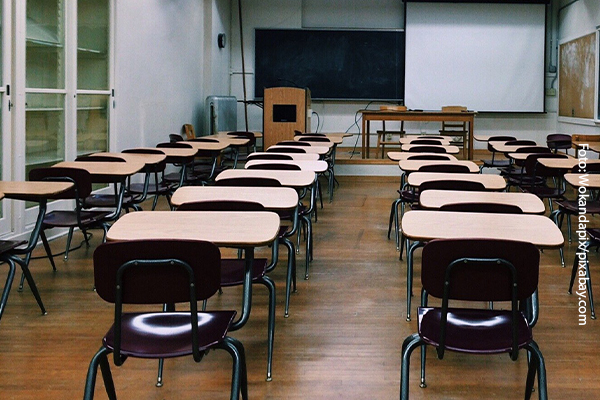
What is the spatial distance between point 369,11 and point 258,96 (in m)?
2.70

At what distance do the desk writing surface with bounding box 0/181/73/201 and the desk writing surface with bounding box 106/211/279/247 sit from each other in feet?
3.07

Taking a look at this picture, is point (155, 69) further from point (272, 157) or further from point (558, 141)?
point (558, 141)

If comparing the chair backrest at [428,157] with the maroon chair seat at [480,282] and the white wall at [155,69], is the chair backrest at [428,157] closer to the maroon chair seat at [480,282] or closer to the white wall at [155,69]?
the white wall at [155,69]

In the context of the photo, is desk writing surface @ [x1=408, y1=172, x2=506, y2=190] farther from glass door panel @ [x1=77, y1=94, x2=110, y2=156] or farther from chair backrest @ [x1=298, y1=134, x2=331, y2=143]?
chair backrest @ [x1=298, y1=134, x2=331, y2=143]

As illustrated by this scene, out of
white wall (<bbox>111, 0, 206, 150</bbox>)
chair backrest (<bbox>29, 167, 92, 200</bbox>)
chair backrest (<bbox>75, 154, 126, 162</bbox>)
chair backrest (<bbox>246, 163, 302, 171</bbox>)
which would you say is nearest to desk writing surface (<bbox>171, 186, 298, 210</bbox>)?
chair backrest (<bbox>29, 167, 92, 200</bbox>)

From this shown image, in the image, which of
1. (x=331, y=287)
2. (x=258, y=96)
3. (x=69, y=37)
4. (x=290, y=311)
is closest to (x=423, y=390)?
(x=290, y=311)

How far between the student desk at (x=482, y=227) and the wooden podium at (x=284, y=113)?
7.50 meters

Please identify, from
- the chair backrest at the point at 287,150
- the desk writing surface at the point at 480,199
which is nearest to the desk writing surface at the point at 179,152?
the chair backrest at the point at 287,150

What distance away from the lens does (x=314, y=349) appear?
326 centimetres

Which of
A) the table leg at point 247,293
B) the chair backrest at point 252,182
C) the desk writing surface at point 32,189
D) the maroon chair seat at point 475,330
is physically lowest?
the maroon chair seat at point 475,330

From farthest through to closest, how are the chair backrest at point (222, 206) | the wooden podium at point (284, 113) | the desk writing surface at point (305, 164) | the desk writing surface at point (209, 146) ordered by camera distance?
the wooden podium at point (284, 113) < the desk writing surface at point (209, 146) < the desk writing surface at point (305, 164) < the chair backrest at point (222, 206)

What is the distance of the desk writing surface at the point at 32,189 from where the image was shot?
11.6ft

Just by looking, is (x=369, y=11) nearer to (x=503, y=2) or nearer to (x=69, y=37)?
(x=503, y=2)

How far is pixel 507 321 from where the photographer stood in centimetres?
239
